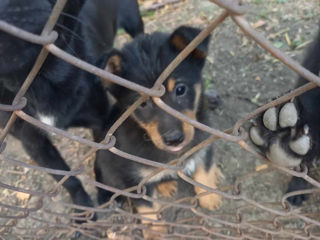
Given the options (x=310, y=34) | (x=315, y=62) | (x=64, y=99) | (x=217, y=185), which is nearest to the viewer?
(x=315, y=62)

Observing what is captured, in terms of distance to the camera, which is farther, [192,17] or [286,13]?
[192,17]

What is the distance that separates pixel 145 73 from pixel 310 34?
221 cm

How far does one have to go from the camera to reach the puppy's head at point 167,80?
73.6 inches

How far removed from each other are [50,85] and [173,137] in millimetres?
824

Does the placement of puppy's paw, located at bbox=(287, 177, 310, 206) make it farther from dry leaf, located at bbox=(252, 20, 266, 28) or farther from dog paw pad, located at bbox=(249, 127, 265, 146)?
dry leaf, located at bbox=(252, 20, 266, 28)

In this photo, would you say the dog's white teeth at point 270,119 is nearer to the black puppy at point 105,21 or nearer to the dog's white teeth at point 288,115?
the dog's white teeth at point 288,115

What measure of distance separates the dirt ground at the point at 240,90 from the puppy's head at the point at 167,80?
800 millimetres

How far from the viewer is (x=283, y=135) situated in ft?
4.37

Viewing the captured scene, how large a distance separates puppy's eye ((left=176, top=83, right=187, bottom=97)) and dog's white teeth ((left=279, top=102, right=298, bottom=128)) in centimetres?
85

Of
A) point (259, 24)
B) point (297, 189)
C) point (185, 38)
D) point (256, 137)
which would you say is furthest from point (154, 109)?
point (259, 24)

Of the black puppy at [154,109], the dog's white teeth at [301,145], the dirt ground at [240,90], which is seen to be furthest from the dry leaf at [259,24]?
the dog's white teeth at [301,145]

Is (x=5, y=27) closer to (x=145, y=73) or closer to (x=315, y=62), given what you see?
(x=145, y=73)

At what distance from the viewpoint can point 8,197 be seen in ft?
9.16

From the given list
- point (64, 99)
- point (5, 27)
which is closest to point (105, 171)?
point (64, 99)
